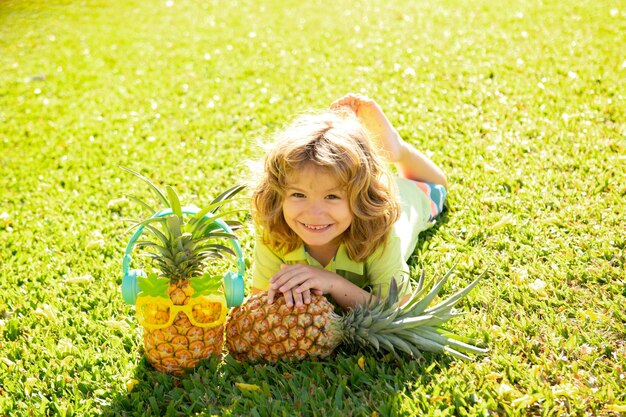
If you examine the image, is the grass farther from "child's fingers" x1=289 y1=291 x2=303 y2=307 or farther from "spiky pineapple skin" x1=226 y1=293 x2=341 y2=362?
"child's fingers" x1=289 y1=291 x2=303 y2=307

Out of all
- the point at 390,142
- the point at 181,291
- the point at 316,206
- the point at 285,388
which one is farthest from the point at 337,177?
the point at 390,142

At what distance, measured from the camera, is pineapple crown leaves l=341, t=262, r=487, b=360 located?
3283 mm

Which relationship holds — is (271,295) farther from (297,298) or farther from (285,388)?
(285,388)

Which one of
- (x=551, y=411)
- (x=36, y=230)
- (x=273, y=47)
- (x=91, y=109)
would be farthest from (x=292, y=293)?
(x=273, y=47)

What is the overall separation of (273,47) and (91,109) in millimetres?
2653

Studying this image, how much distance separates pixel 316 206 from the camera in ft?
11.3

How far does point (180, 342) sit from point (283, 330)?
50 cm

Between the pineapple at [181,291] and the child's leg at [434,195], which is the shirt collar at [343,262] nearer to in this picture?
the pineapple at [181,291]

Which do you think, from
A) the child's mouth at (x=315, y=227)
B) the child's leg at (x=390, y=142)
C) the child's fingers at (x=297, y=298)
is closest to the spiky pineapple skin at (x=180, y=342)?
the child's fingers at (x=297, y=298)

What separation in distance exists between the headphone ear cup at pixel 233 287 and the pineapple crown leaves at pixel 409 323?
0.54 meters

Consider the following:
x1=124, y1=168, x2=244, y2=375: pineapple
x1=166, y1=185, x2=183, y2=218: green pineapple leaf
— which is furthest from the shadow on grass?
x1=166, y1=185, x2=183, y2=218: green pineapple leaf

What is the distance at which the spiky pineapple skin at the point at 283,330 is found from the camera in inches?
131

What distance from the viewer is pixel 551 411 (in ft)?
9.85

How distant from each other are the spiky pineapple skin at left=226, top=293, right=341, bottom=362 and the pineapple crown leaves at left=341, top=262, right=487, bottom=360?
11cm
